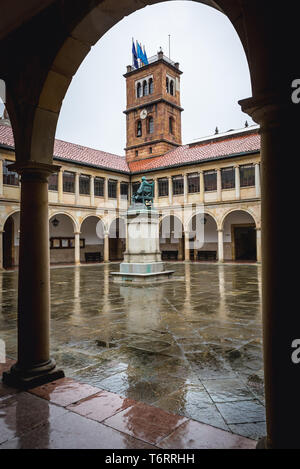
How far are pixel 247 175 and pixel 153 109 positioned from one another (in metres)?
15.0

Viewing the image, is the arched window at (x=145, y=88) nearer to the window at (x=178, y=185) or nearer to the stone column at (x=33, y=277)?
the window at (x=178, y=185)

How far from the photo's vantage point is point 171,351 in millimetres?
4137

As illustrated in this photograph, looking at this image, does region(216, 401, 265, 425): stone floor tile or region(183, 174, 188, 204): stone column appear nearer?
region(216, 401, 265, 425): stone floor tile

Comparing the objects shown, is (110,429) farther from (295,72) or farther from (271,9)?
(271,9)

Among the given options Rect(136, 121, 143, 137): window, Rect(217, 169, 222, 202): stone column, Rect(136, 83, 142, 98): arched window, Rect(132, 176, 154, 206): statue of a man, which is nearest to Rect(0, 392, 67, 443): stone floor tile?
Rect(132, 176, 154, 206): statue of a man

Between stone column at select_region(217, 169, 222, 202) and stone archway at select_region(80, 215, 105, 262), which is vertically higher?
stone column at select_region(217, 169, 222, 202)

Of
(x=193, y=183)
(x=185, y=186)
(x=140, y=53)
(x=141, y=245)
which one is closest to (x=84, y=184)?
(x=185, y=186)

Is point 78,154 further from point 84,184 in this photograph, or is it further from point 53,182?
point 53,182

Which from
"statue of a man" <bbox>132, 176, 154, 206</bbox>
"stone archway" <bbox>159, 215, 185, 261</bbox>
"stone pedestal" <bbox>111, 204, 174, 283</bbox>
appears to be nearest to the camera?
"stone pedestal" <bbox>111, 204, 174, 283</bbox>

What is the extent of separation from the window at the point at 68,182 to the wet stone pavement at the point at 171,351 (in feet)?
54.7

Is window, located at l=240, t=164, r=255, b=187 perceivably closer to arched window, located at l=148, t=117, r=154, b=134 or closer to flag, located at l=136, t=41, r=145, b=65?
arched window, located at l=148, t=117, r=154, b=134

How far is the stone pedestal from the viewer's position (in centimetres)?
1208

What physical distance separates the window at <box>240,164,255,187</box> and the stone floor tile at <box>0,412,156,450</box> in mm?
21906

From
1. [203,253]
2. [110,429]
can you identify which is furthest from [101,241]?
[110,429]
